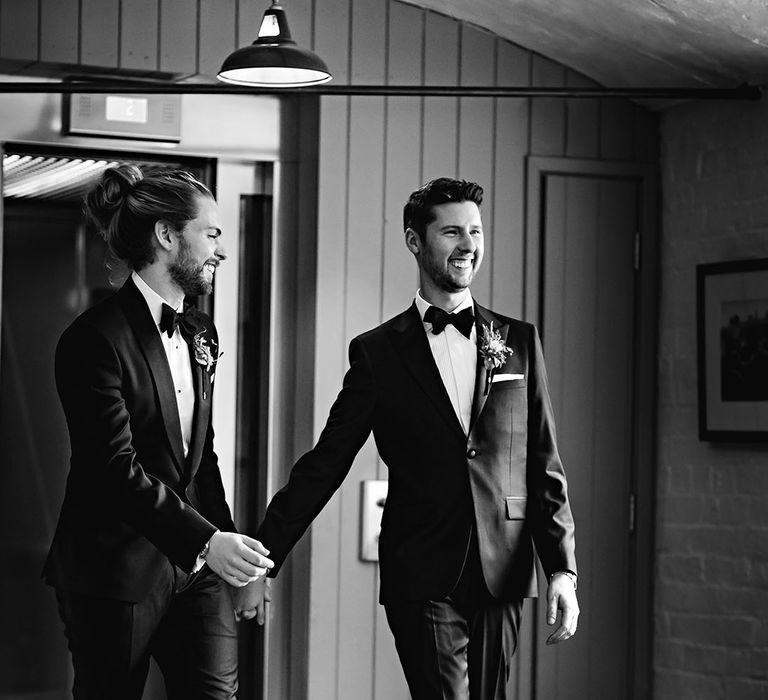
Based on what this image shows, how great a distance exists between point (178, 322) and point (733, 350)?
7.24 ft

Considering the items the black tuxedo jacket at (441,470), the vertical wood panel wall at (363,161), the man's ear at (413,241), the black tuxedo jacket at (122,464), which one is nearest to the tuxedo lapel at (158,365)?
the black tuxedo jacket at (122,464)

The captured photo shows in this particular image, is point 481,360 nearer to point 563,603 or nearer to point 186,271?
point 563,603

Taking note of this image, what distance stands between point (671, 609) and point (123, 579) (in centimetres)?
255

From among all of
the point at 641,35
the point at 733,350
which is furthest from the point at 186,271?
the point at 733,350

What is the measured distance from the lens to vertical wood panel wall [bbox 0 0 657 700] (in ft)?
14.6

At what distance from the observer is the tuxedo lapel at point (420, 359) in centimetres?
325

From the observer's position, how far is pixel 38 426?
14.9ft

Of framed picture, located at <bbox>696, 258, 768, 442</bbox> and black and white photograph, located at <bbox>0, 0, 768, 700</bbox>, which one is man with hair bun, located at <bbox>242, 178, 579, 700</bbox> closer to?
black and white photograph, located at <bbox>0, 0, 768, 700</bbox>

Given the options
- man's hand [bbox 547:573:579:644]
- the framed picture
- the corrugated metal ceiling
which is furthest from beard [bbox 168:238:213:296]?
the framed picture

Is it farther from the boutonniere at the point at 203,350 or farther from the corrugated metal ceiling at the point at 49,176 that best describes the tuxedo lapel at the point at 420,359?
the corrugated metal ceiling at the point at 49,176

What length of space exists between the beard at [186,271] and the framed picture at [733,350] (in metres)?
2.13

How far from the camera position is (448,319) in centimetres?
334

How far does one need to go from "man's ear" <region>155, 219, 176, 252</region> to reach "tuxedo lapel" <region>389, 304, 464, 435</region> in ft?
1.99

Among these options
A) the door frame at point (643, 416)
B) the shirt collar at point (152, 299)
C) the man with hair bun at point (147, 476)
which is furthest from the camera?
the door frame at point (643, 416)
